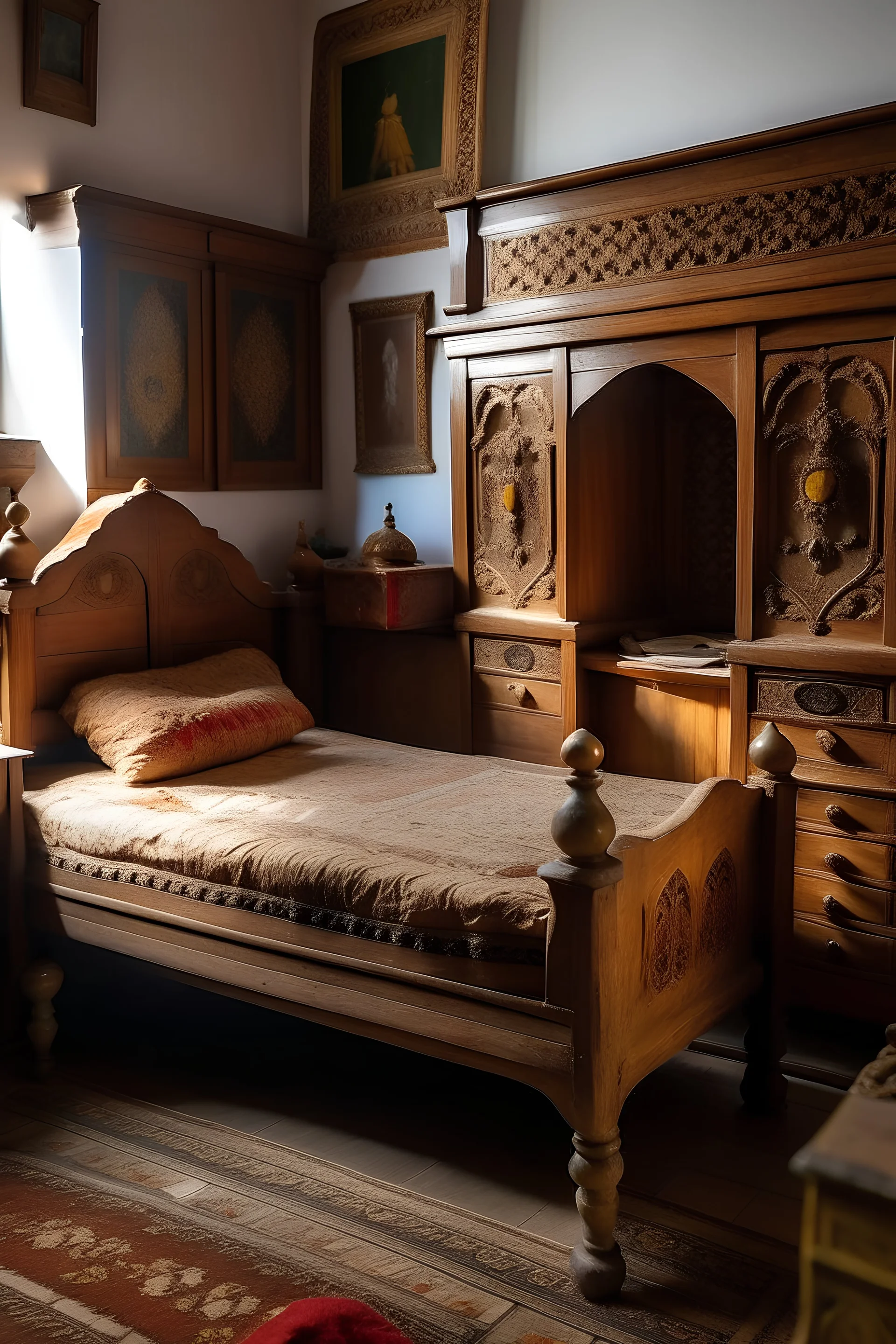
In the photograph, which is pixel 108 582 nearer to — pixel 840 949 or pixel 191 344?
pixel 191 344

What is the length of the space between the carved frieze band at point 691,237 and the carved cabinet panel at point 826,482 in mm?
320

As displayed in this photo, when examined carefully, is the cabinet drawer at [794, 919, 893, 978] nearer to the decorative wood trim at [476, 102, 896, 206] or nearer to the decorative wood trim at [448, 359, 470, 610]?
the decorative wood trim at [448, 359, 470, 610]

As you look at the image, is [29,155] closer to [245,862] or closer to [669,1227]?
[245,862]

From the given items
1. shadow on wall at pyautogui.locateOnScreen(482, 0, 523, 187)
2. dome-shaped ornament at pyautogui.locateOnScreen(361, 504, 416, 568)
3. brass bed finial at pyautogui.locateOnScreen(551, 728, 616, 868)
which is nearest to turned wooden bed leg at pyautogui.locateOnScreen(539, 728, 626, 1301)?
brass bed finial at pyautogui.locateOnScreen(551, 728, 616, 868)

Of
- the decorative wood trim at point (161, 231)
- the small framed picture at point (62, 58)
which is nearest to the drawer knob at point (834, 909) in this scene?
the decorative wood trim at point (161, 231)

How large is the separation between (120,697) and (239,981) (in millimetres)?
1180

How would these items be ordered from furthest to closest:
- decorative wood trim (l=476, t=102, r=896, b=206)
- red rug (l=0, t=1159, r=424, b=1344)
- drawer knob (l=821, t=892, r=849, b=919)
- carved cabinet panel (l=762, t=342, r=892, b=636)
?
drawer knob (l=821, t=892, r=849, b=919), carved cabinet panel (l=762, t=342, r=892, b=636), decorative wood trim (l=476, t=102, r=896, b=206), red rug (l=0, t=1159, r=424, b=1344)

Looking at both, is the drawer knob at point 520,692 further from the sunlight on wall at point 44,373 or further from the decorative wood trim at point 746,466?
the sunlight on wall at point 44,373

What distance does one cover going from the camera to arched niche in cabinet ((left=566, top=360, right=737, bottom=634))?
4207mm

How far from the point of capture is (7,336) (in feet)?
14.2

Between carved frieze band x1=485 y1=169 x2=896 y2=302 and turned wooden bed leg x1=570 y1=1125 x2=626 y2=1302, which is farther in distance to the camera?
carved frieze band x1=485 y1=169 x2=896 y2=302

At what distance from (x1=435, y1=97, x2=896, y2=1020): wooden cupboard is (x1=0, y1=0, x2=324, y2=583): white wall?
1062 millimetres

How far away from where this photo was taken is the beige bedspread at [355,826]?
104 inches

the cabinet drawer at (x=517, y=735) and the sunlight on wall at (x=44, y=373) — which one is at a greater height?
the sunlight on wall at (x=44, y=373)
